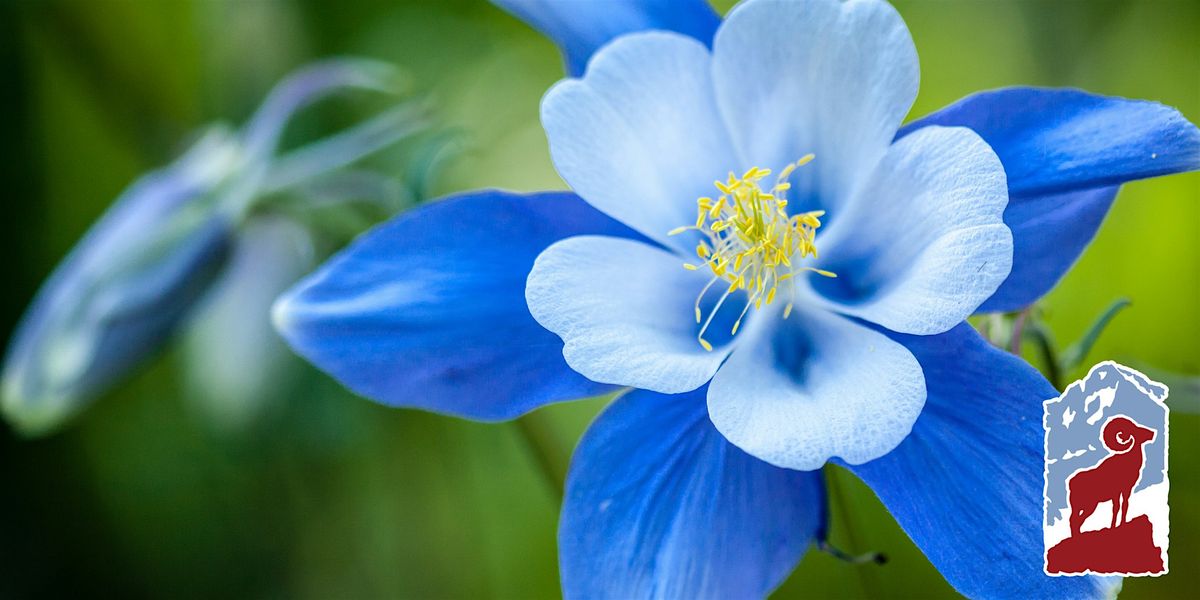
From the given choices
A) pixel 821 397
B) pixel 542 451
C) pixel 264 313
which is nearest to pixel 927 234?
pixel 821 397

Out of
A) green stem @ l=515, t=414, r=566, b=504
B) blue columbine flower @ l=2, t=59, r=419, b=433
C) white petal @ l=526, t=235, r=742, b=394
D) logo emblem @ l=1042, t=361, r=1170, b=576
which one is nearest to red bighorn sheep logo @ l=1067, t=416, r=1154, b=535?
logo emblem @ l=1042, t=361, r=1170, b=576

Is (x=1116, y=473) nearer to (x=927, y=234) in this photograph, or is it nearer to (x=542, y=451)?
(x=927, y=234)

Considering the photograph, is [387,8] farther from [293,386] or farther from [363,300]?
[363,300]

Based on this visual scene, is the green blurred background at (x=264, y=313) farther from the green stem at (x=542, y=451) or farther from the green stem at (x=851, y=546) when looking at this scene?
the green stem at (x=851, y=546)

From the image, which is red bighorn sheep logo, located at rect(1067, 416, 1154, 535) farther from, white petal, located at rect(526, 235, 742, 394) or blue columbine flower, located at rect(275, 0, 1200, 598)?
white petal, located at rect(526, 235, 742, 394)

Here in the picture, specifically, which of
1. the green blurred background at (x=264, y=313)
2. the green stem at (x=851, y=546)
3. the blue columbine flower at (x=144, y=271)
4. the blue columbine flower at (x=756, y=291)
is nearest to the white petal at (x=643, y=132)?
the blue columbine flower at (x=756, y=291)

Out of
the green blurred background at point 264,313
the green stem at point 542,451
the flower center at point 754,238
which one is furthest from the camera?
the green blurred background at point 264,313
